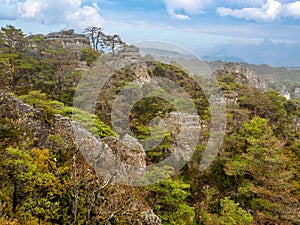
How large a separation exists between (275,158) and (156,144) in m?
6.20

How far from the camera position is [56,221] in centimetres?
766

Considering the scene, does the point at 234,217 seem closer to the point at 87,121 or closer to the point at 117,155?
the point at 117,155

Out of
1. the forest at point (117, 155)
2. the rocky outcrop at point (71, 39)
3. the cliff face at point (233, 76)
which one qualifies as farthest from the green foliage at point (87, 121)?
the rocky outcrop at point (71, 39)

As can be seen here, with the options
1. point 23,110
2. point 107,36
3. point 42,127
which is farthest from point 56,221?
point 107,36

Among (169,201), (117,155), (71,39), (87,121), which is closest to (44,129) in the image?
(87,121)

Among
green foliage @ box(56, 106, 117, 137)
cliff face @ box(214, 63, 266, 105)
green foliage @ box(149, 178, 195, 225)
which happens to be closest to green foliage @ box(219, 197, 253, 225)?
green foliage @ box(149, 178, 195, 225)

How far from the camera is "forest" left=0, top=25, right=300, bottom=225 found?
7566 mm

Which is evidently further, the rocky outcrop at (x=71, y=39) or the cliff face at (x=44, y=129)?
the rocky outcrop at (x=71, y=39)

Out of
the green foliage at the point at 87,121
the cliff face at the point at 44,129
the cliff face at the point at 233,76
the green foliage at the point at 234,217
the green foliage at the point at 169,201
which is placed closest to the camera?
the cliff face at the point at 44,129

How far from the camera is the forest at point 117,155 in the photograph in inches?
298

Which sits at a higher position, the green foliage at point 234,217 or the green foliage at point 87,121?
the green foliage at point 87,121

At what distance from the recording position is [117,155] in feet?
34.6

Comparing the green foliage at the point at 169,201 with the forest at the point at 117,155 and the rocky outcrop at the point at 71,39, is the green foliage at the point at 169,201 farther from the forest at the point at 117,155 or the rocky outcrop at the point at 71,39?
the rocky outcrop at the point at 71,39

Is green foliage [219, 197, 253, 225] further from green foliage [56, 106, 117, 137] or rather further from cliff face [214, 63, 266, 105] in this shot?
cliff face [214, 63, 266, 105]
